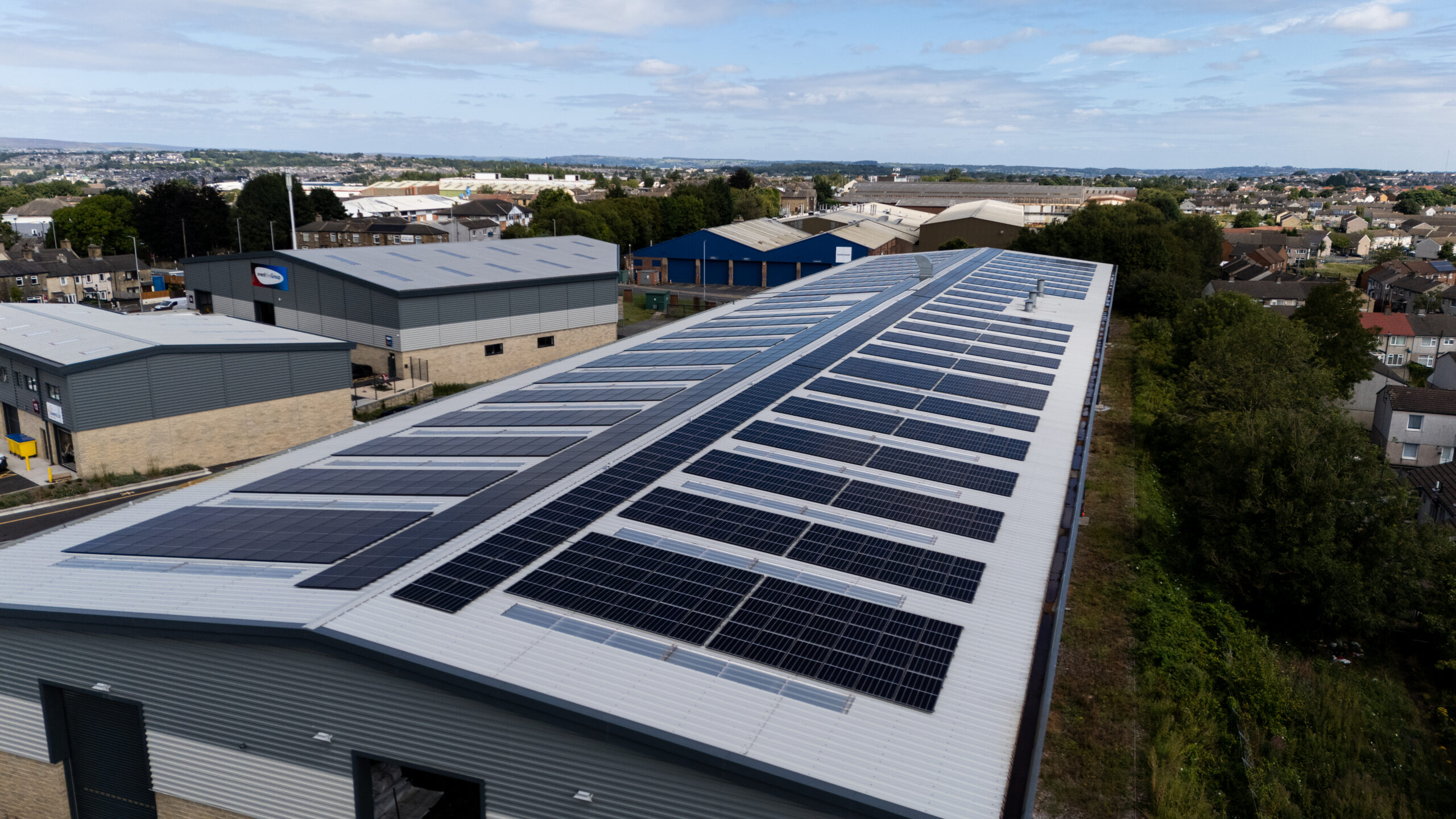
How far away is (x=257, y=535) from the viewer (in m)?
16.9

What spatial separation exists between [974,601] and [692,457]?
760 centimetres

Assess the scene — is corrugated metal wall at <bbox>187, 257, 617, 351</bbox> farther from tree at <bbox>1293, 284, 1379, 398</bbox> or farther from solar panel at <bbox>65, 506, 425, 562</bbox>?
tree at <bbox>1293, 284, 1379, 398</bbox>

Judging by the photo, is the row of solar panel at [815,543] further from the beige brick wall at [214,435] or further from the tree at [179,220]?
the tree at [179,220]

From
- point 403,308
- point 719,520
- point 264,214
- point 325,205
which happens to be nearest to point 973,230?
point 403,308

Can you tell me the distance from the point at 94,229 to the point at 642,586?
368 ft

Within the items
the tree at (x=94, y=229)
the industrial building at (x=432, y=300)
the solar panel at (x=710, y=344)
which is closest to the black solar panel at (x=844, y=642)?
the solar panel at (x=710, y=344)

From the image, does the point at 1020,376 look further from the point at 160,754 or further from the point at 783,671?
the point at 160,754

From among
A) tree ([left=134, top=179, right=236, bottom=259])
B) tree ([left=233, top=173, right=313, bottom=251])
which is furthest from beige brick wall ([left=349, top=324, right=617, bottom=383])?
tree ([left=134, top=179, right=236, bottom=259])

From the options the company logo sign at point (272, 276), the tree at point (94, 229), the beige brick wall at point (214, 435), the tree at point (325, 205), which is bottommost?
the beige brick wall at point (214, 435)

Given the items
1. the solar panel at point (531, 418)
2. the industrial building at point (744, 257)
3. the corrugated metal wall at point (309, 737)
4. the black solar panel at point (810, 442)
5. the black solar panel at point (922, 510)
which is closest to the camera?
the corrugated metal wall at point (309, 737)

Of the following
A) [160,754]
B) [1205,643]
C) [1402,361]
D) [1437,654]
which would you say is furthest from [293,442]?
[1402,361]

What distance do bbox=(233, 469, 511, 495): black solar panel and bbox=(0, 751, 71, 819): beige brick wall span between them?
641 cm

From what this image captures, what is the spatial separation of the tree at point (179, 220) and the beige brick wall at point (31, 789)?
326 ft

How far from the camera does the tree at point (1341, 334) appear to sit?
5266 centimetres
